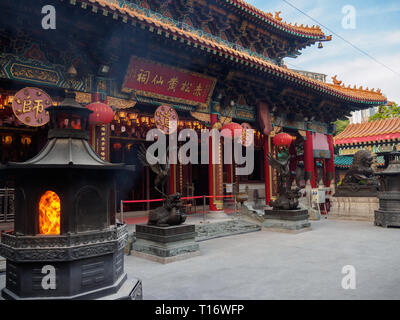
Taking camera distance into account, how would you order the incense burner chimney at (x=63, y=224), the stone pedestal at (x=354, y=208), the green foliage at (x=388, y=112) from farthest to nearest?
the green foliage at (x=388, y=112) → the stone pedestal at (x=354, y=208) → the incense burner chimney at (x=63, y=224)

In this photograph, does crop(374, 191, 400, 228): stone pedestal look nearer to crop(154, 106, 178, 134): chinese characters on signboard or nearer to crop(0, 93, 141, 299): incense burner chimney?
crop(154, 106, 178, 134): chinese characters on signboard

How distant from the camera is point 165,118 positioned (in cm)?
816

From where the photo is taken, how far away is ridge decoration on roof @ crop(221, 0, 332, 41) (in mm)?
11178

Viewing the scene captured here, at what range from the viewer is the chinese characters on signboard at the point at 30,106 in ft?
18.7

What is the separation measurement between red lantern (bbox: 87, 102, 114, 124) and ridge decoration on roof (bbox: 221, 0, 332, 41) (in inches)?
265

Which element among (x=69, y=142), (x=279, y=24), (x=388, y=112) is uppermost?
(x=279, y=24)

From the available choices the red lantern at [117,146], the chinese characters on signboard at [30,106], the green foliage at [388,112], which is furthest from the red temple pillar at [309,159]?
the green foliage at [388,112]

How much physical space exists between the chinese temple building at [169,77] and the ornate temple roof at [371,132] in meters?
2.13

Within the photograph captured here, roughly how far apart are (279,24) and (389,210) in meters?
8.49

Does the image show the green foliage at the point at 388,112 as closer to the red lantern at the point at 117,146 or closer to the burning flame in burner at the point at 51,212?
the red lantern at the point at 117,146

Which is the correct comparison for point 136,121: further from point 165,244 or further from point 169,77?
point 165,244

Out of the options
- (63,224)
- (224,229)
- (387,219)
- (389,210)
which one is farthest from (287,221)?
(63,224)
